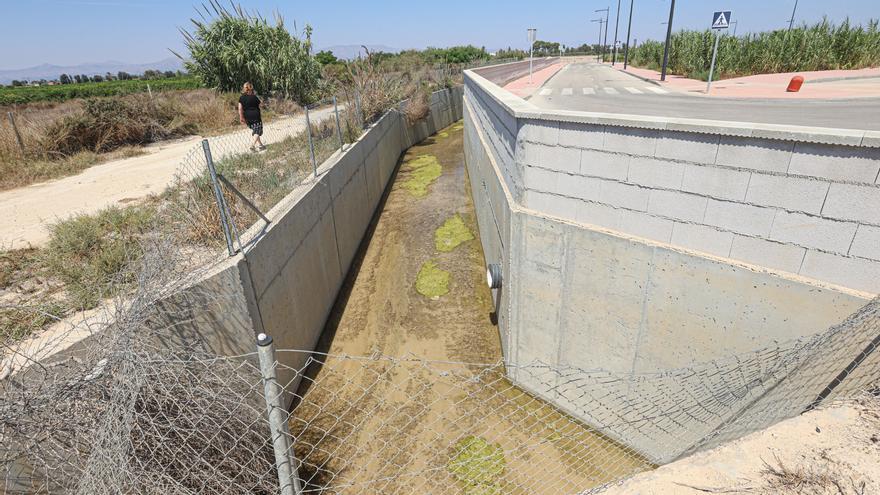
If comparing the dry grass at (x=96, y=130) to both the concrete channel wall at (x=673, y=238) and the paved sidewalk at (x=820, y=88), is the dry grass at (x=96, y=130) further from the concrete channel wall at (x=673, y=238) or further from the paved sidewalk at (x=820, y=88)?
the paved sidewalk at (x=820, y=88)

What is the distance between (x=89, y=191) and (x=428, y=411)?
774 cm

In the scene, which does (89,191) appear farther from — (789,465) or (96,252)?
(789,465)

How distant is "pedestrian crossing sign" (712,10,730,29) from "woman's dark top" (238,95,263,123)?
11.5m

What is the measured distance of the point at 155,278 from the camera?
3865 millimetres

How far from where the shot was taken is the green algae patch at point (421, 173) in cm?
1473

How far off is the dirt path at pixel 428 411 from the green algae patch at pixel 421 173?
18.3 ft

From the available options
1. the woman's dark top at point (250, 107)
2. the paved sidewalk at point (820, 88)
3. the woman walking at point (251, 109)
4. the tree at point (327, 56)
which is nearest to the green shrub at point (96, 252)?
the woman walking at point (251, 109)

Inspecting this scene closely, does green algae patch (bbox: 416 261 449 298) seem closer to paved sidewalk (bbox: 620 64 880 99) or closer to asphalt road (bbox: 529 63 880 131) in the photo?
asphalt road (bbox: 529 63 880 131)

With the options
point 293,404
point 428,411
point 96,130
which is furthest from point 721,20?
point 96,130

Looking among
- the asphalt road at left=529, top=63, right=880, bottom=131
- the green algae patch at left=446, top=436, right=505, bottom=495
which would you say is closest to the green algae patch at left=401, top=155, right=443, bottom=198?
the asphalt road at left=529, top=63, right=880, bottom=131

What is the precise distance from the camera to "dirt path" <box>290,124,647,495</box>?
5.09m

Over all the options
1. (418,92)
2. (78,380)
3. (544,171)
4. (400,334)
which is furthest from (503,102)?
(418,92)

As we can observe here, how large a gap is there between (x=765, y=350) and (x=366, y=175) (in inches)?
393

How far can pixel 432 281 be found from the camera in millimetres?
9062
